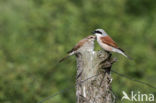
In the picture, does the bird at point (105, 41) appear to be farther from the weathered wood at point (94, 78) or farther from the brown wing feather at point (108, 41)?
the weathered wood at point (94, 78)

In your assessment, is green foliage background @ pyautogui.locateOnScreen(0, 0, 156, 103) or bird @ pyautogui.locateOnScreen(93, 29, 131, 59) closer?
bird @ pyautogui.locateOnScreen(93, 29, 131, 59)

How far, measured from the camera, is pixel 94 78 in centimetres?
490

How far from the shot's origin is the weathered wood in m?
4.90

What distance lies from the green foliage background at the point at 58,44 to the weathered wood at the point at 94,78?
3509 mm

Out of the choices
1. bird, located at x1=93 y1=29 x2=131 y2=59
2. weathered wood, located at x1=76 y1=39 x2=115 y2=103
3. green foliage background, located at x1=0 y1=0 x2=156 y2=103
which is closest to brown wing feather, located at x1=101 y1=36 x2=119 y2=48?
bird, located at x1=93 y1=29 x2=131 y2=59

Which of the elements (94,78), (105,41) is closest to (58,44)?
(105,41)

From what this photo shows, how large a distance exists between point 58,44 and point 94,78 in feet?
26.3

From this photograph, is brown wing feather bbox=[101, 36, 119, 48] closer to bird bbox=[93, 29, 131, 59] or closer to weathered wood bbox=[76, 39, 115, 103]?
bird bbox=[93, 29, 131, 59]

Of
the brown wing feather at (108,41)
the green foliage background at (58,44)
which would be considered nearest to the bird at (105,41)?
the brown wing feather at (108,41)

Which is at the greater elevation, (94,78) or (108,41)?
(108,41)

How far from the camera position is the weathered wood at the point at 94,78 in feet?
16.1

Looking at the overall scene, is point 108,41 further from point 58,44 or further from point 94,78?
point 58,44

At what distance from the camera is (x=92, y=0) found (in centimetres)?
1647

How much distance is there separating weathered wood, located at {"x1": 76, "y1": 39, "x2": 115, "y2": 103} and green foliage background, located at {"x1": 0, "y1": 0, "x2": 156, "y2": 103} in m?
3.51
